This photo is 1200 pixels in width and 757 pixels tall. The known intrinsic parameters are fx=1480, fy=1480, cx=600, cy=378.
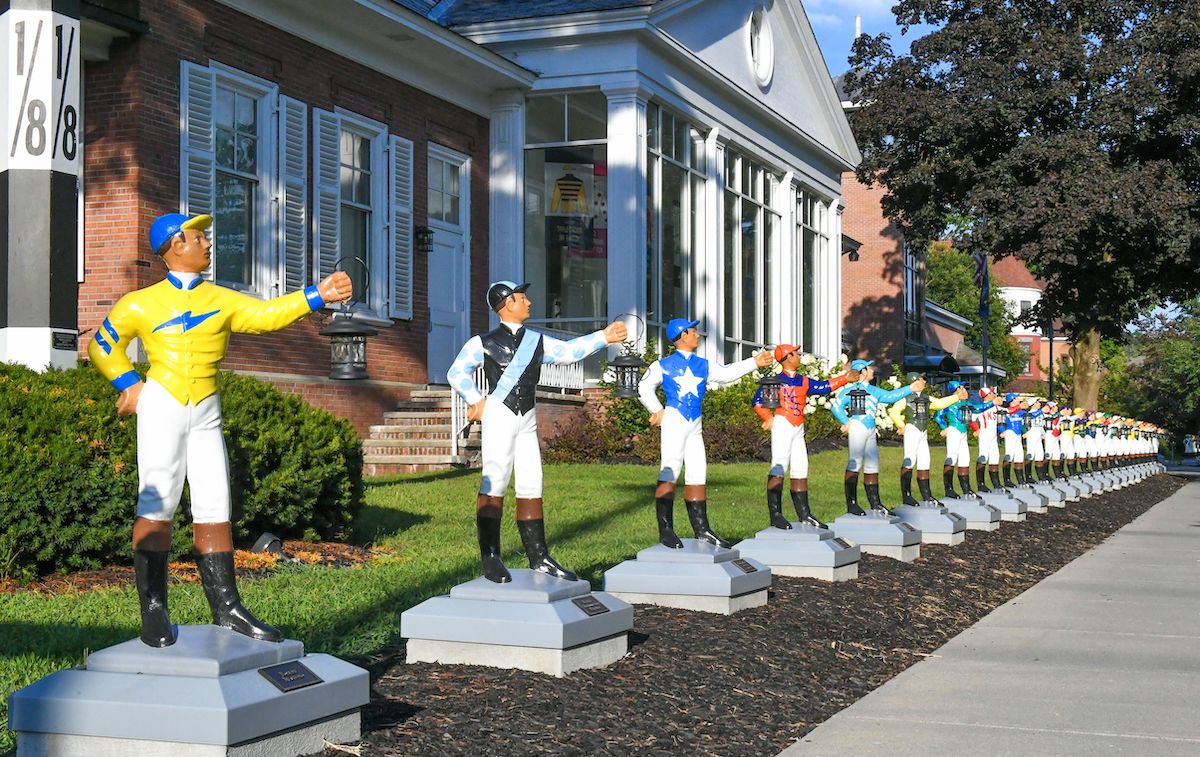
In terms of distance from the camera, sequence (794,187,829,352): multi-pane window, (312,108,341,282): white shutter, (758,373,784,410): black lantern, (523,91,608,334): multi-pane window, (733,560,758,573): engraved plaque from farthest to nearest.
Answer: (794,187,829,352): multi-pane window → (523,91,608,334): multi-pane window → (312,108,341,282): white shutter → (758,373,784,410): black lantern → (733,560,758,573): engraved plaque

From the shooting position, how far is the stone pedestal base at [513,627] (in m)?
6.80

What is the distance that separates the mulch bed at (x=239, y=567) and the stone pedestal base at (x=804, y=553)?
2.87 metres

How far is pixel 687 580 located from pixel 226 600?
3979 millimetres

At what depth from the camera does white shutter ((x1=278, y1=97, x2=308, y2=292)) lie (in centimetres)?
1812

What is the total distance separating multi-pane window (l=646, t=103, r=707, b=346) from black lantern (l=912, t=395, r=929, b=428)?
9.95 m

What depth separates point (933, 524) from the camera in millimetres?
14094

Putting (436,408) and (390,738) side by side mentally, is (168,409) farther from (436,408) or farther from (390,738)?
(436,408)

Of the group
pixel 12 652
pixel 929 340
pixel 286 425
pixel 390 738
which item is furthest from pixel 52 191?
pixel 929 340

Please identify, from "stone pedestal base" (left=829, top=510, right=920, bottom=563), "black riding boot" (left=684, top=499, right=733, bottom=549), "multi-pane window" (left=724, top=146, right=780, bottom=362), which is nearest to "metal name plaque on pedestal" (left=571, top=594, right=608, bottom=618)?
"black riding boot" (left=684, top=499, right=733, bottom=549)

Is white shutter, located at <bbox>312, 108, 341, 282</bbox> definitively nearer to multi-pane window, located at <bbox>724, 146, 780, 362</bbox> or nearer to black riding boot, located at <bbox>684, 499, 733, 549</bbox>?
black riding boot, located at <bbox>684, 499, 733, 549</bbox>

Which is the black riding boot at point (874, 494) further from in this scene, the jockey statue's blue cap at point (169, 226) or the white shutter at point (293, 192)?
the jockey statue's blue cap at point (169, 226)

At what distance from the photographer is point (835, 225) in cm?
3644

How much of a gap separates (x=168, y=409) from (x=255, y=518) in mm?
5341

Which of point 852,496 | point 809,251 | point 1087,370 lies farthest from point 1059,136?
point 852,496
